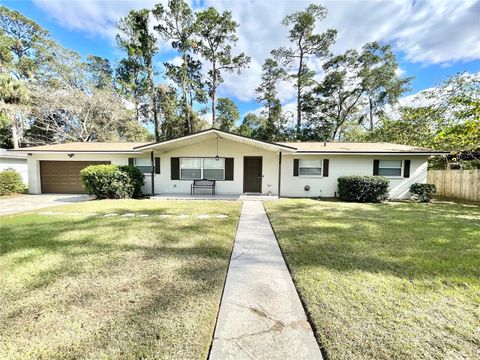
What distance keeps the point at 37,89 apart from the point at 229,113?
17.2 meters

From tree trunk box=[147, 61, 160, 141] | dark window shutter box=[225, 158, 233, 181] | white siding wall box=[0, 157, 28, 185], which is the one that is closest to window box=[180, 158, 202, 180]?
dark window shutter box=[225, 158, 233, 181]

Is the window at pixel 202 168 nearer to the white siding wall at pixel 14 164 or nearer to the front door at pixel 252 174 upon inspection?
the front door at pixel 252 174

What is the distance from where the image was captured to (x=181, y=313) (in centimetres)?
229

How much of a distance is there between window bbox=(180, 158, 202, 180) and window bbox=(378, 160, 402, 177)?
9.58 metres

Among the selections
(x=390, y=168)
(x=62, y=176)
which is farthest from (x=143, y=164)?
(x=390, y=168)

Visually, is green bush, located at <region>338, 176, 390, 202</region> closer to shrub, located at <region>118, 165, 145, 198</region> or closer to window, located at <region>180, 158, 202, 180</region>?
window, located at <region>180, 158, 202, 180</region>

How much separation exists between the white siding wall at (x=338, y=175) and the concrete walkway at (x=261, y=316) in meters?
8.40

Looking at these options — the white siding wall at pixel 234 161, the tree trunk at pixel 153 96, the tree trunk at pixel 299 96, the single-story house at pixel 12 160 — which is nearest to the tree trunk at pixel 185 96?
the tree trunk at pixel 153 96

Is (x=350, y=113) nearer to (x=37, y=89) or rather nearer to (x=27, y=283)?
(x=27, y=283)

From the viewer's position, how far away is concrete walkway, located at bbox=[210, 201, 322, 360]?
1.83 m

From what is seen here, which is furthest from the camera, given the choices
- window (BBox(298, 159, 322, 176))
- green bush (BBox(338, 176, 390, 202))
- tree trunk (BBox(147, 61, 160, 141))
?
tree trunk (BBox(147, 61, 160, 141))

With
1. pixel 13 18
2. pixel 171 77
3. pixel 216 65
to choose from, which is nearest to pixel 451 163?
pixel 216 65

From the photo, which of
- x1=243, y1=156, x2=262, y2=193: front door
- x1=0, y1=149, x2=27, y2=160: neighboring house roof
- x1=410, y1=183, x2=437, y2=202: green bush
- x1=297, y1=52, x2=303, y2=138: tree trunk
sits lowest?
x1=410, y1=183, x2=437, y2=202: green bush

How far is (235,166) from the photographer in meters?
11.9
